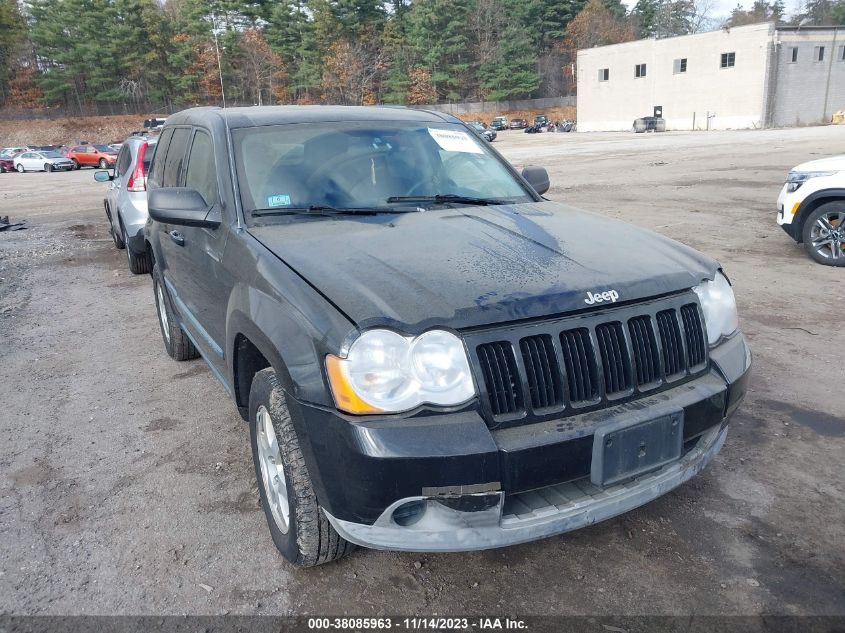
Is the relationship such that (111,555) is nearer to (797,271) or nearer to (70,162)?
(797,271)

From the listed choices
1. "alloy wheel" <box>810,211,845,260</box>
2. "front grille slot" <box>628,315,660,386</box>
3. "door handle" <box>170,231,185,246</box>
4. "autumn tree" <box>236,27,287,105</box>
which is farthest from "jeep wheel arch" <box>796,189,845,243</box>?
"autumn tree" <box>236,27,287,105</box>

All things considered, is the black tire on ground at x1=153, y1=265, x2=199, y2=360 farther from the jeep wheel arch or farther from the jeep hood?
the jeep wheel arch

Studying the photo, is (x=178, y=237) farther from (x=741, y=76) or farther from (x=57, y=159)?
(x=741, y=76)

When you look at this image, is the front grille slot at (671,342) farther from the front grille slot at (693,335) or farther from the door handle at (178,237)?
the door handle at (178,237)

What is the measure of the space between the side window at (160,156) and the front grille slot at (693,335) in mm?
3745

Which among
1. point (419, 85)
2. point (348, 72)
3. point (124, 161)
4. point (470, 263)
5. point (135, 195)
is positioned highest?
point (348, 72)

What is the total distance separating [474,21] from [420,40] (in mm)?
7340

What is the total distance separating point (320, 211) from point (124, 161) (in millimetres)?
6680

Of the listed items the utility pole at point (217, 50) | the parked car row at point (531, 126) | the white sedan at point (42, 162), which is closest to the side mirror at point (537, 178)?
the white sedan at point (42, 162)

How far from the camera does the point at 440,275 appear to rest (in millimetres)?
2490

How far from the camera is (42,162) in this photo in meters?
35.5

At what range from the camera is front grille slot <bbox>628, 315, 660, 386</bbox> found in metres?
2.45

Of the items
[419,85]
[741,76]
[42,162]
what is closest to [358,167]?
[42,162]

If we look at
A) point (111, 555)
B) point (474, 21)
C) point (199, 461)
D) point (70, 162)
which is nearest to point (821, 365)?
point (199, 461)
